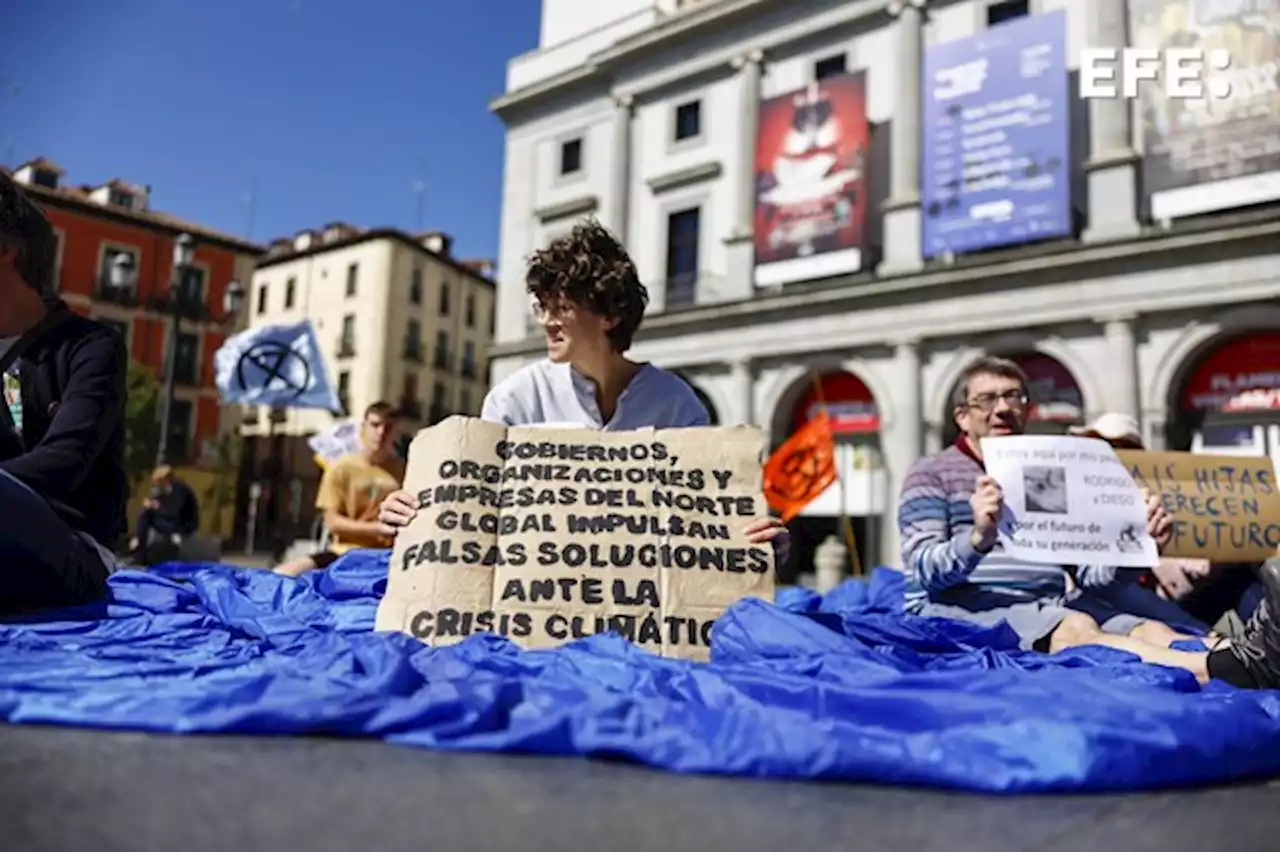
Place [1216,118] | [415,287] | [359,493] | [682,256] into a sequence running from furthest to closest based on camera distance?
[415,287] < [682,256] < [1216,118] < [359,493]

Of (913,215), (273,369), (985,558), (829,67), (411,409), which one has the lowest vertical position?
(985,558)

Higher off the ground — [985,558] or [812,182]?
[812,182]

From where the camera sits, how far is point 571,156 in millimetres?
22859

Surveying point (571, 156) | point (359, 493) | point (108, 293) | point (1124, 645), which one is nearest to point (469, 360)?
point (108, 293)

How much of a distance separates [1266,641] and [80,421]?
313cm

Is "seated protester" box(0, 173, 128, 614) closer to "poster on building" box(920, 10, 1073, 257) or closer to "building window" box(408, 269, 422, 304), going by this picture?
"poster on building" box(920, 10, 1073, 257)

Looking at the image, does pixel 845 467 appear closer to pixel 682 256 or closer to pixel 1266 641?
pixel 682 256

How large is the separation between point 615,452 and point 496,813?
1.59 meters

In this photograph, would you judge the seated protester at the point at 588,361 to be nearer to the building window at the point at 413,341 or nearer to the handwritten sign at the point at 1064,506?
the handwritten sign at the point at 1064,506

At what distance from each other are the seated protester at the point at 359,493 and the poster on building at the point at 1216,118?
12508 millimetres

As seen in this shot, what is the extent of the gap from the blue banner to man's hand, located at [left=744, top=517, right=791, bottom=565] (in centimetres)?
998

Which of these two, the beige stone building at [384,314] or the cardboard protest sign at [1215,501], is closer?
the cardboard protest sign at [1215,501]

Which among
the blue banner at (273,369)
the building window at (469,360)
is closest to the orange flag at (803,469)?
the blue banner at (273,369)

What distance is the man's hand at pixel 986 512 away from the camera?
2.83 meters
